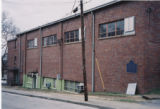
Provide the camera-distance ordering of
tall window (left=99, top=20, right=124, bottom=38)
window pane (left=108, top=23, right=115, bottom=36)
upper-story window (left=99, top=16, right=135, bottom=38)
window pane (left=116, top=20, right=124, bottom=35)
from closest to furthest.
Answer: upper-story window (left=99, top=16, right=135, bottom=38), window pane (left=116, top=20, right=124, bottom=35), tall window (left=99, top=20, right=124, bottom=38), window pane (left=108, top=23, right=115, bottom=36)

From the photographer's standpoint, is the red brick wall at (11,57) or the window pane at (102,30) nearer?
the window pane at (102,30)

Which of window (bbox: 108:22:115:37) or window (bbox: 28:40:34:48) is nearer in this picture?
window (bbox: 108:22:115:37)

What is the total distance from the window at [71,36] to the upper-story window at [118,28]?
13.6 ft

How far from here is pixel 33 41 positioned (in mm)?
32250

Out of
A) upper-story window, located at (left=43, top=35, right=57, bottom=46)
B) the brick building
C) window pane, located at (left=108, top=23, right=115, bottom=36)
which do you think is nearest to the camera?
the brick building

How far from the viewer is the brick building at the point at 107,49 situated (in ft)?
53.1

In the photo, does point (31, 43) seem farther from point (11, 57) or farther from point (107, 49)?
point (107, 49)

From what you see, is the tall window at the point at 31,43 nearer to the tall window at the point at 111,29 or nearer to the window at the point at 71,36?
the window at the point at 71,36

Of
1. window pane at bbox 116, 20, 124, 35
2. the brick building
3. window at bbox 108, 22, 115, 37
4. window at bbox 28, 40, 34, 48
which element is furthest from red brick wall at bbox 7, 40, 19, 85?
window pane at bbox 116, 20, 124, 35

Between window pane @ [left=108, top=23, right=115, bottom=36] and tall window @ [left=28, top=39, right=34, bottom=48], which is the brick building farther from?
tall window @ [left=28, top=39, right=34, bottom=48]

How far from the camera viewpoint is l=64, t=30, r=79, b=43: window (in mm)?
23394

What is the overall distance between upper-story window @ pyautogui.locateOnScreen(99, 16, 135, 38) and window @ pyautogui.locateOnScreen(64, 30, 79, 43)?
4.14 meters

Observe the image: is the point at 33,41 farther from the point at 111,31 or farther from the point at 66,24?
the point at 111,31

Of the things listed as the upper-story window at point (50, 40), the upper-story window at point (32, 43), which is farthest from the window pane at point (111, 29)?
the upper-story window at point (32, 43)
